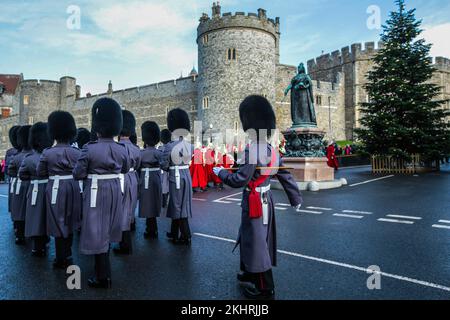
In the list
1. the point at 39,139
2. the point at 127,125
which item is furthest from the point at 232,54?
the point at 39,139

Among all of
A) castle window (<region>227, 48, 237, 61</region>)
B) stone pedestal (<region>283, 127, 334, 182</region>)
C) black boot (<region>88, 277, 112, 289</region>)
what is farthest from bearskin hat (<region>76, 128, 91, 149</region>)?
castle window (<region>227, 48, 237, 61</region>)

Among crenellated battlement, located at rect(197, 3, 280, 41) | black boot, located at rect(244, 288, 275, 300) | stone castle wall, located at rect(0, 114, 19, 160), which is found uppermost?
crenellated battlement, located at rect(197, 3, 280, 41)

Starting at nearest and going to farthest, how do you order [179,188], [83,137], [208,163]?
[179,188] → [83,137] → [208,163]

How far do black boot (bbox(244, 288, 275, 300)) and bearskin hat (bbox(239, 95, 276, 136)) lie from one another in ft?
5.54

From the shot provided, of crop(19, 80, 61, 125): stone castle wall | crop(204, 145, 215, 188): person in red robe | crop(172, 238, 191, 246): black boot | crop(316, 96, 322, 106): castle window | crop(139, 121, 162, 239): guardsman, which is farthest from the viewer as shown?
crop(19, 80, 61, 125): stone castle wall

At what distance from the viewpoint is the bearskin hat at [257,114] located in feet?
13.5

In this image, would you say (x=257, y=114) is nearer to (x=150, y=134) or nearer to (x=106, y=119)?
(x=106, y=119)

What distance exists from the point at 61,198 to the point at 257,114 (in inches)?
114

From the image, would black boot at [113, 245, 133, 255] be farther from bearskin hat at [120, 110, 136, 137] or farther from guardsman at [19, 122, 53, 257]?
bearskin hat at [120, 110, 136, 137]

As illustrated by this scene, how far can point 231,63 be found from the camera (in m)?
33.0

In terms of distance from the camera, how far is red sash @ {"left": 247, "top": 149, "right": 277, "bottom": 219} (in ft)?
12.5

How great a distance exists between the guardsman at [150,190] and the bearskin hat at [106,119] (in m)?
2.06

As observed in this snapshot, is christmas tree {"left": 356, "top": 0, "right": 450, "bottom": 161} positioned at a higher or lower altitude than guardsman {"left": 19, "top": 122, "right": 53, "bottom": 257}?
higher

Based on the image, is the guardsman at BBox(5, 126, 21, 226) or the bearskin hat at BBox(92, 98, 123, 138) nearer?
the bearskin hat at BBox(92, 98, 123, 138)
